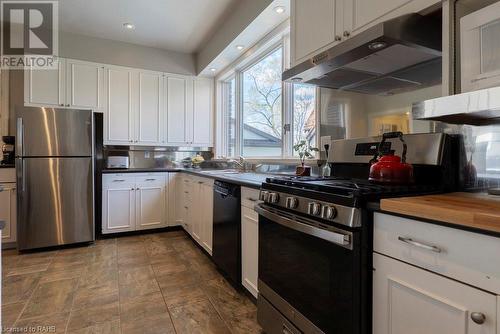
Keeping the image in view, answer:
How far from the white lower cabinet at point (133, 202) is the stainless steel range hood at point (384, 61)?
2552mm

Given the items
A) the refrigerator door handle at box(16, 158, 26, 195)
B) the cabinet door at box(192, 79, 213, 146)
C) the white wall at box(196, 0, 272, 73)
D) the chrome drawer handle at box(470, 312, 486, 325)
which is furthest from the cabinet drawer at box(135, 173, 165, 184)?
the chrome drawer handle at box(470, 312, 486, 325)

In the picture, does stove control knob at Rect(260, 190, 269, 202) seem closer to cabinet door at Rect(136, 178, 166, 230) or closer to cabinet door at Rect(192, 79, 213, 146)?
cabinet door at Rect(136, 178, 166, 230)

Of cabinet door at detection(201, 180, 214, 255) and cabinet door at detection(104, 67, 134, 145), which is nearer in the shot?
cabinet door at detection(201, 180, 214, 255)

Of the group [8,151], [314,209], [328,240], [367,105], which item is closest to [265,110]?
[367,105]

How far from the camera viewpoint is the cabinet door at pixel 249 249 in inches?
73.6

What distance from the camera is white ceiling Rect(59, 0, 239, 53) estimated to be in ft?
9.77

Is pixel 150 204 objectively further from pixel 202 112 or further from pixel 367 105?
pixel 367 105

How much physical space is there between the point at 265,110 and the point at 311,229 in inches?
93.1

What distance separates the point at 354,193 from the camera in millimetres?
1091

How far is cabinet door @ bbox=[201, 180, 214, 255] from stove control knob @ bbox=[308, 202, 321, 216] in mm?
1464

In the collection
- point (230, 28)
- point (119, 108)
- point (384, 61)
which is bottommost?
point (384, 61)

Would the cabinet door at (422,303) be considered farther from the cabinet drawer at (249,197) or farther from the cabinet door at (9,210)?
the cabinet door at (9,210)

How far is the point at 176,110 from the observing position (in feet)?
13.9

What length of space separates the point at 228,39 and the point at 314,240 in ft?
8.88
